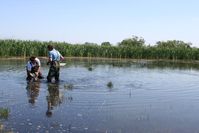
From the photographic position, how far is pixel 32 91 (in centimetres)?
1869

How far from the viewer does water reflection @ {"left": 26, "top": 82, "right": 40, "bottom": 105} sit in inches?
636

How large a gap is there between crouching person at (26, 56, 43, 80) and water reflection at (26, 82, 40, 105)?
3.31 ft

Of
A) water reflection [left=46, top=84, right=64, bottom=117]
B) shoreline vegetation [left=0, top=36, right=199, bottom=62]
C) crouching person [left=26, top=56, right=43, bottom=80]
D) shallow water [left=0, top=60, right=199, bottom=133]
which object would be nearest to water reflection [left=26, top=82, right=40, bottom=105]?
shallow water [left=0, top=60, right=199, bottom=133]

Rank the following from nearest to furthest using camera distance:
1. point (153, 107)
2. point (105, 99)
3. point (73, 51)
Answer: point (153, 107), point (105, 99), point (73, 51)

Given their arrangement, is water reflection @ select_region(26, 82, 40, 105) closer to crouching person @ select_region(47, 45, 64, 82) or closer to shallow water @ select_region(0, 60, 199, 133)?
shallow water @ select_region(0, 60, 199, 133)

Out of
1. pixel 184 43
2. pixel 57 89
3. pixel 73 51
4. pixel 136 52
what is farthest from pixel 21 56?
pixel 184 43

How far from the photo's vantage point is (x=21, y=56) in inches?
2138

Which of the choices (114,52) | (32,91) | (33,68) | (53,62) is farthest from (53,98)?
(114,52)

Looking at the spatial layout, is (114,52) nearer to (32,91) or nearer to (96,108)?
(32,91)

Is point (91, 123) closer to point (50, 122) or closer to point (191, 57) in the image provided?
point (50, 122)

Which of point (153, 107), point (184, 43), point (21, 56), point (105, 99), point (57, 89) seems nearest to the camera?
point (153, 107)

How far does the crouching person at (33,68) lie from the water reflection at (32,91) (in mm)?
1008

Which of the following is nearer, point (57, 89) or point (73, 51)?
point (57, 89)

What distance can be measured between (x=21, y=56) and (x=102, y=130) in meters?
44.3
